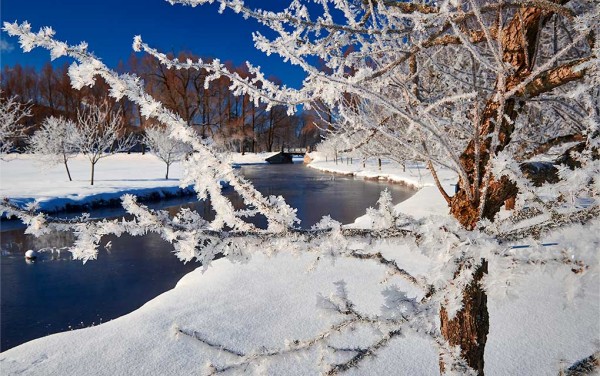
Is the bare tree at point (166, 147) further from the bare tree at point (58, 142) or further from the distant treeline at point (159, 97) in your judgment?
the distant treeline at point (159, 97)

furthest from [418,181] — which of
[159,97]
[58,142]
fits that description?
[159,97]

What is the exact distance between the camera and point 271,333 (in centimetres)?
401

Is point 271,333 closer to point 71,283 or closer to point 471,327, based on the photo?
point 471,327

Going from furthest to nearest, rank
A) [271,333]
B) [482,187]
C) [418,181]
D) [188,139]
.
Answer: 1. [418,181]
2. [271,333]
3. [482,187]
4. [188,139]

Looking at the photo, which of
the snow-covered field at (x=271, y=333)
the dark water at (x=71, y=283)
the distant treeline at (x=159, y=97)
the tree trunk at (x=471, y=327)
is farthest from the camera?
the distant treeline at (x=159, y=97)

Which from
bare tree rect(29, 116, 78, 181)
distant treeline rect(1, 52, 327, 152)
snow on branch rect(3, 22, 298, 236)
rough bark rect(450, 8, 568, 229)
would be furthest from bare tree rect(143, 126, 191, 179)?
snow on branch rect(3, 22, 298, 236)

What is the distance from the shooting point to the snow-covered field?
10.8 feet

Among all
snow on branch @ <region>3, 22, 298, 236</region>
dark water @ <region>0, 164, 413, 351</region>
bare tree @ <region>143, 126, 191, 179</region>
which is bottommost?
dark water @ <region>0, 164, 413, 351</region>

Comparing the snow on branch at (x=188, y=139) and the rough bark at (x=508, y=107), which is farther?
the rough bark at (x=508, y=107)

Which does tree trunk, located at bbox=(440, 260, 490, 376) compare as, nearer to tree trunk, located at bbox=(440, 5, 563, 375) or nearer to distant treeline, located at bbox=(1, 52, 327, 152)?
tree trunk, located at bbox=(440, 5, 563, 375)

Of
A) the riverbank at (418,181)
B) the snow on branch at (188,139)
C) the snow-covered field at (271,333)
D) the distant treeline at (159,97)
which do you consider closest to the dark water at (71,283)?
the snow-covered field at (271,333)

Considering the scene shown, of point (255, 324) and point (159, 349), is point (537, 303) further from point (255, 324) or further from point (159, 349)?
point (159, 349)

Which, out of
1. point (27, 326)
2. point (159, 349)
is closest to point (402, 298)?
point (159, 349)

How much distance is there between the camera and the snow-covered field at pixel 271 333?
329 centimetres
